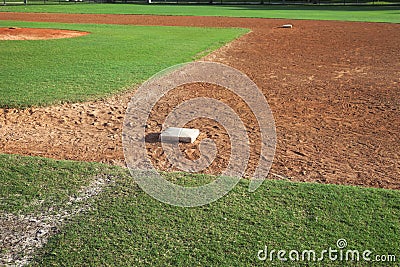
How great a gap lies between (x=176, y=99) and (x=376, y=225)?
16.3ft

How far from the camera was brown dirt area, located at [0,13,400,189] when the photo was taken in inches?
228

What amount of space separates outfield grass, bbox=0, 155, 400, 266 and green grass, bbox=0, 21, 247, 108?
401cm

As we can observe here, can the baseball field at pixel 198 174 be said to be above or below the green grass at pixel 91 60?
below

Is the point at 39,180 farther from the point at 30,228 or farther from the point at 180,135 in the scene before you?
the point at 180,135

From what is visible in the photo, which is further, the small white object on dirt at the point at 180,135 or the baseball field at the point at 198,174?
the small white object on dirt at the point at 180,135

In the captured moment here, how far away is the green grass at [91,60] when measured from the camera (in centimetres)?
896

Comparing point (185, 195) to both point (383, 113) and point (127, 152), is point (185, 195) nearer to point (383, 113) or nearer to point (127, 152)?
point (127, 152)

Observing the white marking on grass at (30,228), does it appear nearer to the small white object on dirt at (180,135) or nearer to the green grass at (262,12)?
the small white object on dirt at (180,135)

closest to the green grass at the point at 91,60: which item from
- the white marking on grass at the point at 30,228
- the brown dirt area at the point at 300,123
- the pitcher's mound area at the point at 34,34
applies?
the brown dirt area at the point at 300,123

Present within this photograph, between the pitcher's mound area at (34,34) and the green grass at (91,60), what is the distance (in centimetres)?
Answer: 93

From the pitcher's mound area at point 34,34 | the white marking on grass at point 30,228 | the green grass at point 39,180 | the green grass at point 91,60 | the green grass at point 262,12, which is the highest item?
the green grass at point 262,12

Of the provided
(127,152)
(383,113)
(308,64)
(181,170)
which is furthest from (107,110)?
(308,64)

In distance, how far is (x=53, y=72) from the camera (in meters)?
10.8

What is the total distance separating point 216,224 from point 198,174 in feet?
3.77
